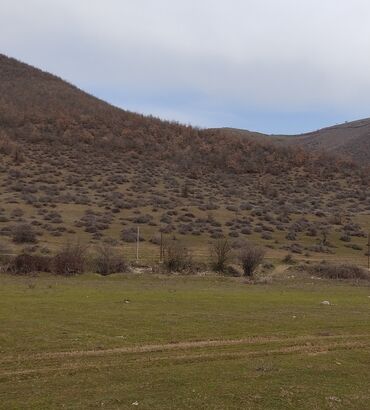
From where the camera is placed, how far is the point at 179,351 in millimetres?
12203

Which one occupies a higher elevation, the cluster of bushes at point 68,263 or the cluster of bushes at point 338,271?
the cluster of bushes at point 68,263

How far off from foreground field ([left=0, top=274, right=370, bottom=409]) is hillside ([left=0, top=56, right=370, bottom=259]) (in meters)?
18.0

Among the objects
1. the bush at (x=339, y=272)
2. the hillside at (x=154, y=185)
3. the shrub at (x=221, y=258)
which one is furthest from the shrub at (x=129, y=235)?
the bush at (x=339, y=272)

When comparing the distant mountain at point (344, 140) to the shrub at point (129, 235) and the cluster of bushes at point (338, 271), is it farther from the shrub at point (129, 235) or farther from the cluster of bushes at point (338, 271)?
the cluster of bushes at point (338, 271)

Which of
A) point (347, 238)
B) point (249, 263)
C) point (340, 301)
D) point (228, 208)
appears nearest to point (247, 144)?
point (228, 208)

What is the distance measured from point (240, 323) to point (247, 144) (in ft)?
244

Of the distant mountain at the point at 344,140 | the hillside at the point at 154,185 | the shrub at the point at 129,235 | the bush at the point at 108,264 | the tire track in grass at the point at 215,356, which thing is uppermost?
the distant mountain at the point at 344,140

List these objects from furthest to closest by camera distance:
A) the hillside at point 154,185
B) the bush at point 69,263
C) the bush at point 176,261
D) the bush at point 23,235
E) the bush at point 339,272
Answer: the hillside at point 154,185 → the bush at point 23,235 → the bush at point 339,272 → the bush at point 176,261 → the bush at point 69,263

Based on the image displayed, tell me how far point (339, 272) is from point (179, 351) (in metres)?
24.2

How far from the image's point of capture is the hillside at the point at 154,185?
158 ft

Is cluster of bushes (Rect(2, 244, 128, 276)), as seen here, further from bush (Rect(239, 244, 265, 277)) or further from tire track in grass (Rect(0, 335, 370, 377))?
tire track in grass (Rect(0, 335, 370, 377))

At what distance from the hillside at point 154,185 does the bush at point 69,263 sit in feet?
17.8

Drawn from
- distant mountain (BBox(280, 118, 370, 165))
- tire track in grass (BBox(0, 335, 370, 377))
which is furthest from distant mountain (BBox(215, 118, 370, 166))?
tire track in grass (BBox(0, 335, 370, 377))

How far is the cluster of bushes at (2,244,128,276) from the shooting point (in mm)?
30062
